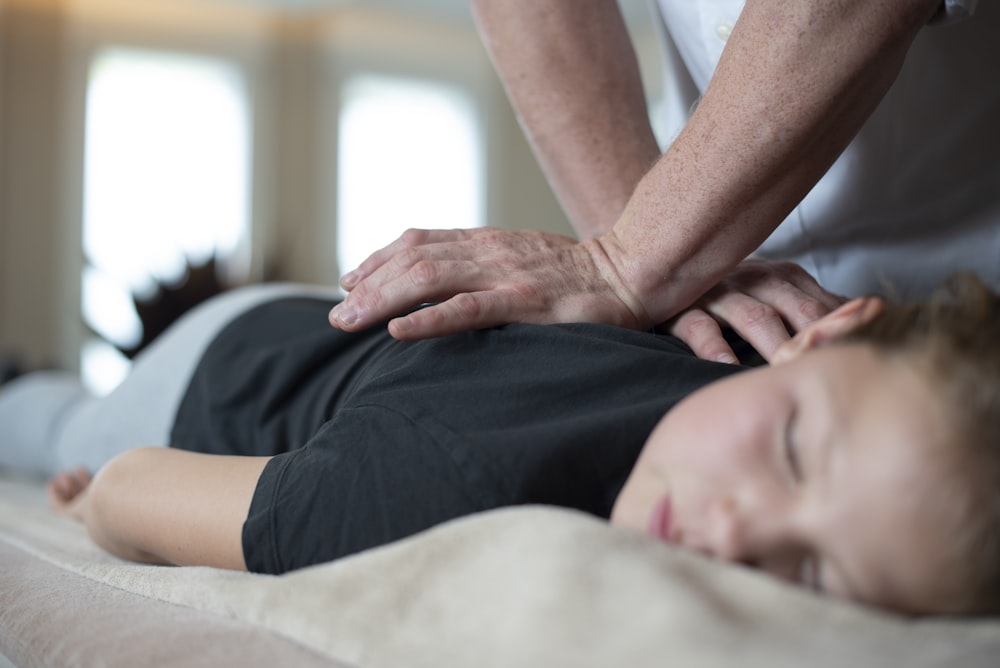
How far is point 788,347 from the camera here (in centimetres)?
91

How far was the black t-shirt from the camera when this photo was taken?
0.86m

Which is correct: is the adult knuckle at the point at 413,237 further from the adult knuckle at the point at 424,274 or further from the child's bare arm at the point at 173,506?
the child's bare arm at the point at 173,506

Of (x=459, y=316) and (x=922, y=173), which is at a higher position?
(x=922, y=173)

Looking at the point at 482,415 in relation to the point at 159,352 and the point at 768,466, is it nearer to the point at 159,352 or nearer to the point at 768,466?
the point at 768,466

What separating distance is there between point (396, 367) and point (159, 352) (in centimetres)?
108

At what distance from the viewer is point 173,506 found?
106 cm

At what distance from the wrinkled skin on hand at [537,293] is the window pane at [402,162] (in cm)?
618

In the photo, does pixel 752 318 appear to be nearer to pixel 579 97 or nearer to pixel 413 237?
pixel 413 237

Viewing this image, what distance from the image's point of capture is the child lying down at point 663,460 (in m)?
0.68

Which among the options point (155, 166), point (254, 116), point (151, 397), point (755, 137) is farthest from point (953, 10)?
point (254, 116)

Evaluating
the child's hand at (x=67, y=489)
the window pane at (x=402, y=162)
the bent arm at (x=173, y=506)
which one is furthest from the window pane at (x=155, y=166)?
the bent arm at (x=173, y=506)

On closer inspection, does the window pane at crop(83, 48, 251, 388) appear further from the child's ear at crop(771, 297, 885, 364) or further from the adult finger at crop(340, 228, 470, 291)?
the child's ear at crop(771, 297, 885, 364)

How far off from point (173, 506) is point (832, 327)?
682 mm

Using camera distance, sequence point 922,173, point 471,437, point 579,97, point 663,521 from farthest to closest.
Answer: point 579,97, point 922,173, point 471,437, point 663,521
